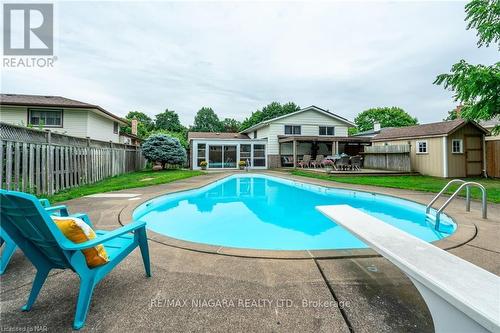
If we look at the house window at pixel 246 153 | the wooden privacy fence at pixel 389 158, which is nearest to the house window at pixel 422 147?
the wooden privacy fence at pixel 389 158

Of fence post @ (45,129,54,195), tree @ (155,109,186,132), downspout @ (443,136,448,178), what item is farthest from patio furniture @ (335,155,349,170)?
tree @ (155,109,186,132)

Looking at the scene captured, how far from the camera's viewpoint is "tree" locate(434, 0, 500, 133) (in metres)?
7.80

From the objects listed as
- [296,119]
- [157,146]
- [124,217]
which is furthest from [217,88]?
[124,217]

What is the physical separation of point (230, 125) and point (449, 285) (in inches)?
2082

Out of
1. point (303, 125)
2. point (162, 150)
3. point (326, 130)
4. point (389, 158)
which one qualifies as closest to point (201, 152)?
point (162, 150)

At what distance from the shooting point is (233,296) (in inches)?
81.7

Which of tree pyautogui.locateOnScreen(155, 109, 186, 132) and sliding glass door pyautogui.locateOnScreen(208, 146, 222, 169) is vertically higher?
tree pyautogui.locateOnScreen(155, 109, 186, 132)

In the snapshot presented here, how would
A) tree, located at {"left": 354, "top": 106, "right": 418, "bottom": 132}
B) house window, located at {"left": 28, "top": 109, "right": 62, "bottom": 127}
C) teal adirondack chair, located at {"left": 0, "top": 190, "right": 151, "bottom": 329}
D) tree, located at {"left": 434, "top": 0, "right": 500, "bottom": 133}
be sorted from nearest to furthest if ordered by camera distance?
teal adirondack chair, located at {"left": 0, "top": 190, "right": 151, "bottom": 329} < tree, located at {"left": 434, "top": 0, "right": 500, "bottom": 133} < house window, located at {"left": 28, "top": 109, "right": 62, "bottom": 127} < tree, located at {"left": 354, "top": 106, "right": 418, "bottom": 132}

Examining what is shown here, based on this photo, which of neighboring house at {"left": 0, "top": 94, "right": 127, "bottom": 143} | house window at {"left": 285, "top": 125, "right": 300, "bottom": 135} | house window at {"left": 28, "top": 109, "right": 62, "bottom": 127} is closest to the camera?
neighboring house at {"left": 0, "top": 94, "right": 127, "bottom": 143}

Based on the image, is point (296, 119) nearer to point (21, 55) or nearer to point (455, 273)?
point (21, 55)

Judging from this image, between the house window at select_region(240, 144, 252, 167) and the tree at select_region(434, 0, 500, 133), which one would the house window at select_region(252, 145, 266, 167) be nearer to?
the house window at select_region(240, 144, 252, 167)

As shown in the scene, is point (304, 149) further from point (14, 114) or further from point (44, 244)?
point (14, 114)

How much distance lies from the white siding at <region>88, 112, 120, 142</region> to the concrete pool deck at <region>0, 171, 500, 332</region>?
48.4ft

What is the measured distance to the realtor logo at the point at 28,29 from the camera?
19.4ft
